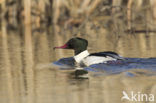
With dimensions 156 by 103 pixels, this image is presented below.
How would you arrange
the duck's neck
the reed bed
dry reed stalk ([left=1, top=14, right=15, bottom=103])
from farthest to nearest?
the reed bed → the duck's neck → dry reed stalk ([left=1, top=14, right=15, bottom=103])

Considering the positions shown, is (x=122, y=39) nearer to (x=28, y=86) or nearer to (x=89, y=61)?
(x=89, y=61)

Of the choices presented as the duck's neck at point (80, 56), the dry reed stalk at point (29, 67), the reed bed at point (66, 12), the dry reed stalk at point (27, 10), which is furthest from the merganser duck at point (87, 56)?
the dry reed stalk at point (27, 10)

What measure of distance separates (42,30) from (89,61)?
26.9 ft

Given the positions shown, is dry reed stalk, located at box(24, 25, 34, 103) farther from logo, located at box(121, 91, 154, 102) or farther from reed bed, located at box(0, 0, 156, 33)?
reed bed, located at box(0, 0, 156, 33)

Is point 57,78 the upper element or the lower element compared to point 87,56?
lower

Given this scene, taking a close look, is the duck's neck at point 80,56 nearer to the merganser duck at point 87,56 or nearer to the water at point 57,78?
the merganser duck at point 87,56

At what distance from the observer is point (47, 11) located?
19.2 meters

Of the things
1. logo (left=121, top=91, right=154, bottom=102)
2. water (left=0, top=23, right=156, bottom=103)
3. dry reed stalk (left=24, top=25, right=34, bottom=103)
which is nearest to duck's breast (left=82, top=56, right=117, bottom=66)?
water (left=0, top=23, right=156, bottom=103)

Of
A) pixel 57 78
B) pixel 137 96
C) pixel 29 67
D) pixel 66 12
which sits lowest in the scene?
pixel 137 96

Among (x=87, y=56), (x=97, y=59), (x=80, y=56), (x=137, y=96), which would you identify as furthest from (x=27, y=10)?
(x=137, y=96)

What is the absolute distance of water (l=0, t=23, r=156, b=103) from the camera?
20.7ft

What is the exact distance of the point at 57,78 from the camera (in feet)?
25.6

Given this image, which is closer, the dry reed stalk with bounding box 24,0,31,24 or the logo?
the logo

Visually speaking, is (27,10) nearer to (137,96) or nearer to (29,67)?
(29,67)
